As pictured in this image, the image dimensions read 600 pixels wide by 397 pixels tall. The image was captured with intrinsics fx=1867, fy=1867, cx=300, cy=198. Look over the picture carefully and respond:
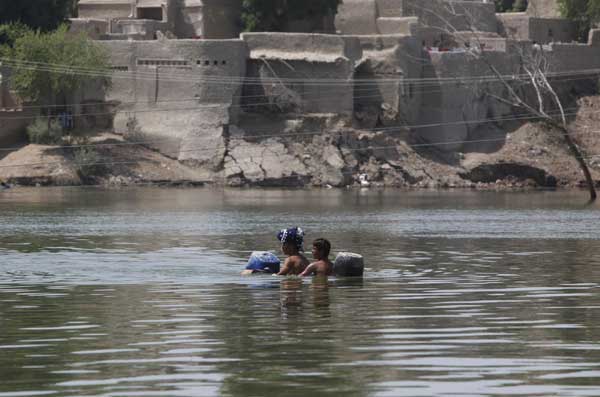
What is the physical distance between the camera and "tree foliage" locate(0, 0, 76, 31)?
77219mm

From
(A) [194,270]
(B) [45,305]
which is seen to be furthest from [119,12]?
(B) [45,305]

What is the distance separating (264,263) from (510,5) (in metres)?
74.1

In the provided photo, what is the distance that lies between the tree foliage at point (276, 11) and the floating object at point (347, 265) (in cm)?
4957

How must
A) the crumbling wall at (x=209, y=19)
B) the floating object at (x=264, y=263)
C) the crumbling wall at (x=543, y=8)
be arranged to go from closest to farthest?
the floating object at (x=264, y=263)
the crumbling wall at (x=209, y=19)
the crumbling wall at (x=543, y=8)

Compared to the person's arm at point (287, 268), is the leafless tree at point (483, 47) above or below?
above

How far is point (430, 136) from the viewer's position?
80.4 meters

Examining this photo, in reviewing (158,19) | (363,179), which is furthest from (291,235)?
(158,19)

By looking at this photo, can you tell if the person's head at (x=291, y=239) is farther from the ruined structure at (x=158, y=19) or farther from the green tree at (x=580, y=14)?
the green tree at (x=580, y=14)

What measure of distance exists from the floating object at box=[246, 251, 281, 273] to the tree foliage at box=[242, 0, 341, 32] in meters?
49.0

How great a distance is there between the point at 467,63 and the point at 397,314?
57.5 m

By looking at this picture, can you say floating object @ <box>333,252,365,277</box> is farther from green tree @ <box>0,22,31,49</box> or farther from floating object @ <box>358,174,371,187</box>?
floating object @ <box>358,174,371,187</box>

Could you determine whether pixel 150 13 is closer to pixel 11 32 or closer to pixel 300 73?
pixel 300 73

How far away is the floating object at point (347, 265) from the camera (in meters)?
30.0

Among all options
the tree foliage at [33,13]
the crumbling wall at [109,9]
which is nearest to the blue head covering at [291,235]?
the tree foliage at [33,13]
